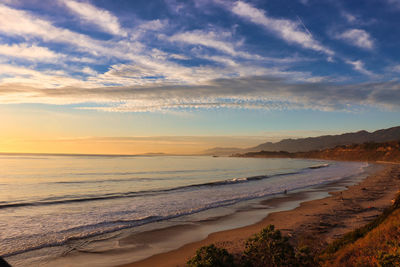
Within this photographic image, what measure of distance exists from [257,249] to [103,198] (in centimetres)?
1950

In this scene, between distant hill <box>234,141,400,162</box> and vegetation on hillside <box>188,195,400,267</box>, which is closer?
vegetation on hillside <box>188,195,400,267</box>

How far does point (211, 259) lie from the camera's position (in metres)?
6.38

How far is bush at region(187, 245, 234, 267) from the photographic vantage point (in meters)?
6.36

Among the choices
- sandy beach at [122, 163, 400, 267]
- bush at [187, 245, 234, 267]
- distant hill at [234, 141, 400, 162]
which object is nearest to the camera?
bush at [187, 245, 234, 267]

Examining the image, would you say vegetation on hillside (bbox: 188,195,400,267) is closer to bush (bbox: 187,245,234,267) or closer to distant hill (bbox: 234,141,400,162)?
bush (bbox: 187,245,234,267)

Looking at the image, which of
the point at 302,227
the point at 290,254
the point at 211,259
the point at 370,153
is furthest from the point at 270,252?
the point at 370,153

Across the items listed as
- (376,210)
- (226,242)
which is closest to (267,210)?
(376,210)

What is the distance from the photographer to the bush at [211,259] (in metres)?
6.36

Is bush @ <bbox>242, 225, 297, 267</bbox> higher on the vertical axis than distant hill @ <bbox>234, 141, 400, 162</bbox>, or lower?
higher

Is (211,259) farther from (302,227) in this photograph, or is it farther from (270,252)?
(302,227)

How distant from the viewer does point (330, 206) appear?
61.1ft

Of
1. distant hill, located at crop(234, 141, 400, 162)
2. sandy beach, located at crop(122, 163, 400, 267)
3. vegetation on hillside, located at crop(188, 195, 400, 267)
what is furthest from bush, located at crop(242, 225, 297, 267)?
distant hill, located at crop(234, 141, 400, 162)

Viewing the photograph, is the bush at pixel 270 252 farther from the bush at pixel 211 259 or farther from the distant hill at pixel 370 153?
the distant hill at pixel 370 153

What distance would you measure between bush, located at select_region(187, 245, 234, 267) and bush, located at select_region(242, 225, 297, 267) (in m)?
0.65
